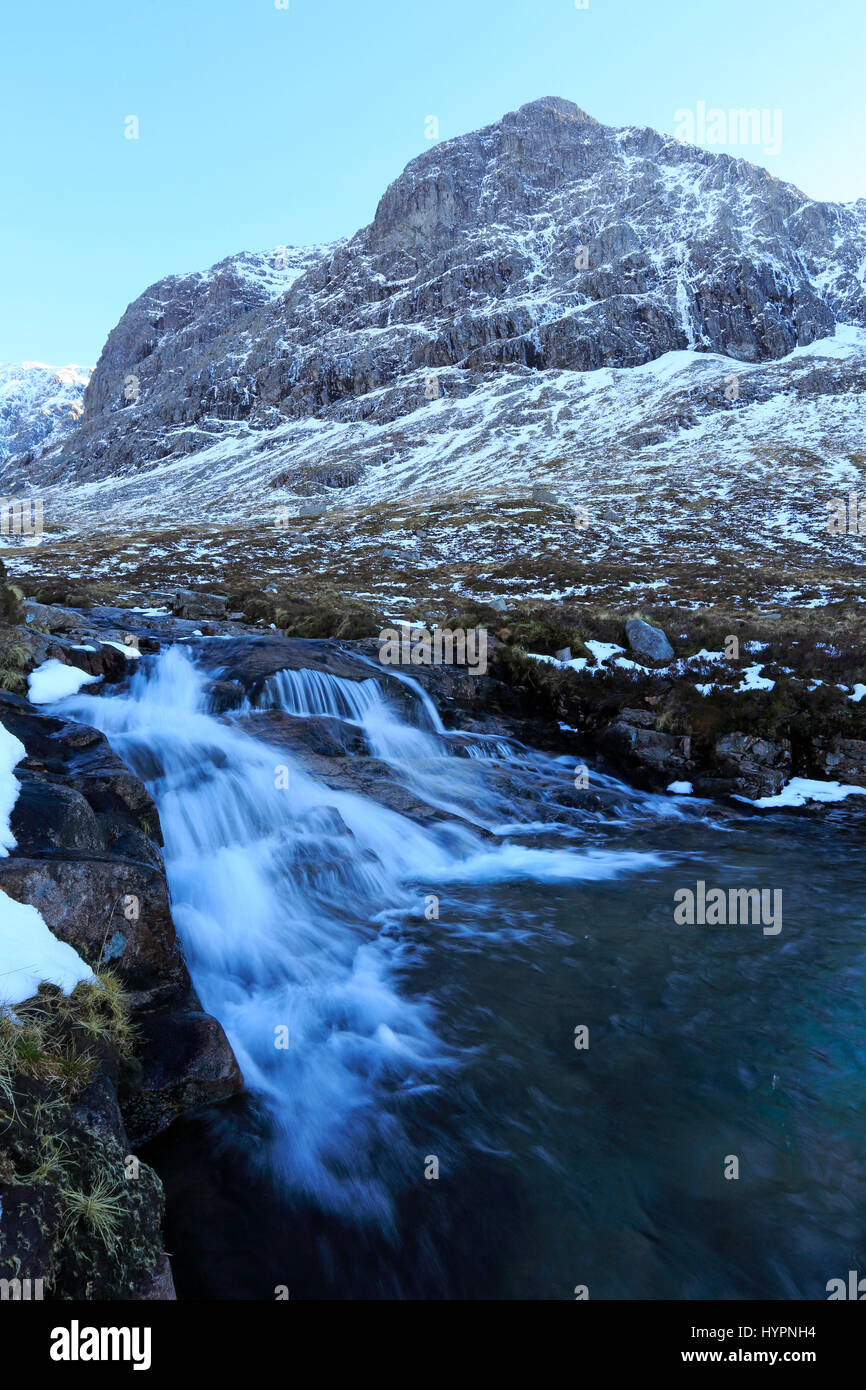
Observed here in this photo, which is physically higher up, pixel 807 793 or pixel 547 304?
pixel 547 304

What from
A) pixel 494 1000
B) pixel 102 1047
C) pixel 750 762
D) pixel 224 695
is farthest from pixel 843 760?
pixel 102 1047

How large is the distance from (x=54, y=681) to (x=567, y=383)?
13554 centimetres

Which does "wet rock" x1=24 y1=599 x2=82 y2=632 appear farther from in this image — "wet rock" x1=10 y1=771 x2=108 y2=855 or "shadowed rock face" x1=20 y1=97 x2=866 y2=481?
"shadowed rock face" x1=20 y1=97 x2=866 y2=481

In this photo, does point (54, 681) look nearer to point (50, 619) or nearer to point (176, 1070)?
point (50, 619)

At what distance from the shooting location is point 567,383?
426 feet

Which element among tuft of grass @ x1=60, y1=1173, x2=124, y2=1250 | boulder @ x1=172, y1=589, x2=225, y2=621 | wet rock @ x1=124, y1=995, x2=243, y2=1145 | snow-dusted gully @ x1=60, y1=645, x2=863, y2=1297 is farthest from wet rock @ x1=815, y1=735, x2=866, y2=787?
boulder @ x1=172, y1=589, x2=225, y2=621

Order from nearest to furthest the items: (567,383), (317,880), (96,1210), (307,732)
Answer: (96,1210) → (317,880) → (307,732) → (567,383)

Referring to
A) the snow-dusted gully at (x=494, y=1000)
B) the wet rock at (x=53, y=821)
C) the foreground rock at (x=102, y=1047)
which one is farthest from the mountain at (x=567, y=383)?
the wet rock at (x=53, y=821)

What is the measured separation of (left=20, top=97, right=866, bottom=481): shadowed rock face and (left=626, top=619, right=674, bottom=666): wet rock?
132 meters

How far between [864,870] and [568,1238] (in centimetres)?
801

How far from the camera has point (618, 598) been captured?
28531 mm

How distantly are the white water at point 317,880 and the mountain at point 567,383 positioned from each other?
31.1 meters
